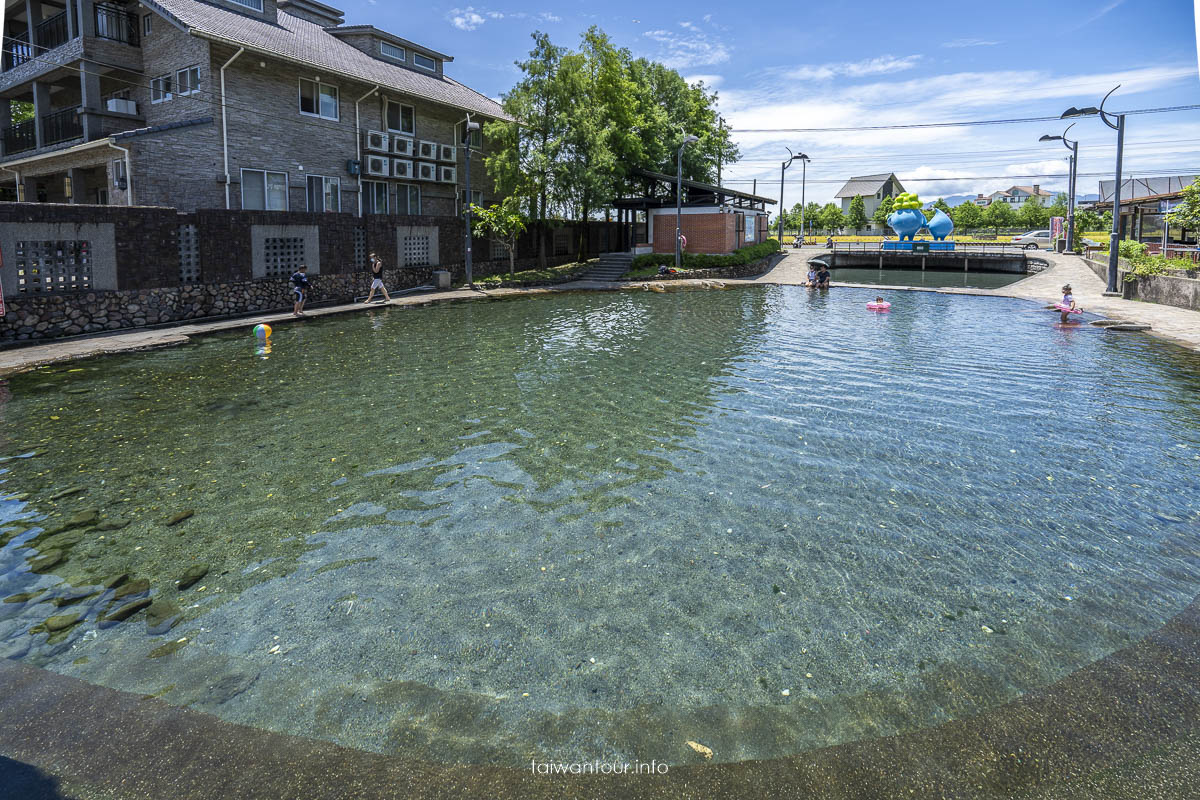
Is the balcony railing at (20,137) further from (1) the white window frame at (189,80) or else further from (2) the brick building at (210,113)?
(1) the white window frame at (189,80)

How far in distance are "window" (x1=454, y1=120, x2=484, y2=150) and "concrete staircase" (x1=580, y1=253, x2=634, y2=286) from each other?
31.1 ft

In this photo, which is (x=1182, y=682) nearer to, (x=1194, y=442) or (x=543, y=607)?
(x=543, y=607)

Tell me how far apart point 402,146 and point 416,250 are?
561 cm

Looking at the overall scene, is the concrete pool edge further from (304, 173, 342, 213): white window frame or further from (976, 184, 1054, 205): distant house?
(976, 184, 1054, 205): distant house

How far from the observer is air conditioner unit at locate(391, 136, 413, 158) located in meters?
33.9

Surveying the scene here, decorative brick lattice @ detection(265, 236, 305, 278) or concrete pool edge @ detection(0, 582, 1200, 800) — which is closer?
concrete pool edge @ detection(0, 582, 1200, 800)

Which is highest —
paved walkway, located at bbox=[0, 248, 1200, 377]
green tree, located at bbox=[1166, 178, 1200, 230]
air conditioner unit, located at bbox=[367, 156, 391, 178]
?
air conditioner unit, located at bbox=[367, 156, 391, 178]

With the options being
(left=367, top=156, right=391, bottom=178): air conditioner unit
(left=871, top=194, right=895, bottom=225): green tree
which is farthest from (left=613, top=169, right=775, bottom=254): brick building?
(left=871, top=194, right=895, bottom=225): green tree

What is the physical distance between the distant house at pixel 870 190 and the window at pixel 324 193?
9343 cm

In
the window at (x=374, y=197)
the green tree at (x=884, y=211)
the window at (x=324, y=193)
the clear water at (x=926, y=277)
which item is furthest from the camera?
the green tree at (x=884, y=211)

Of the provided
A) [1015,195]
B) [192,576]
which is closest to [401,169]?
Answer: [192,576]

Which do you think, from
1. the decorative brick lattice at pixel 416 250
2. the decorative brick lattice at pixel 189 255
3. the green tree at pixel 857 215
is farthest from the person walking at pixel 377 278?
the green tree at pixel 857 215

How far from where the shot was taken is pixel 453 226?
3506 cm

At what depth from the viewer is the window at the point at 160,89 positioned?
1118 inches
